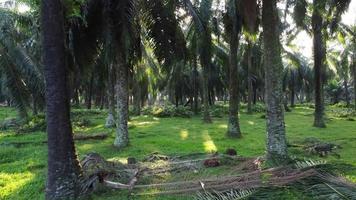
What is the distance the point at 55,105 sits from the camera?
886 centimetres

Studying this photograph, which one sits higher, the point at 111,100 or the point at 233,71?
the point at 233,71

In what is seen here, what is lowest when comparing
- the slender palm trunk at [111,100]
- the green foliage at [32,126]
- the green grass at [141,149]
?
the green grass at [141,149]

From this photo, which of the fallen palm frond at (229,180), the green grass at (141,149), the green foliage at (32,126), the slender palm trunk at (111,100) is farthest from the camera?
the slender palm trunk at (111,100)

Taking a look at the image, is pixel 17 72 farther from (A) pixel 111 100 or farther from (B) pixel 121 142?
(A) pixel 111 100

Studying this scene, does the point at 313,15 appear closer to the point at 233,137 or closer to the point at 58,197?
the point at 233,137

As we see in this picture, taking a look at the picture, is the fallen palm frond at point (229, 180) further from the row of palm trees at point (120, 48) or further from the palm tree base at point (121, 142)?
the palm tree base at point (121, 142)

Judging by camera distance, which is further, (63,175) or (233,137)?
(233,137)

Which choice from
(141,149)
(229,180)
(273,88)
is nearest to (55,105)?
A: (229,180)

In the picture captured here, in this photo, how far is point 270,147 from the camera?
38.7 ft

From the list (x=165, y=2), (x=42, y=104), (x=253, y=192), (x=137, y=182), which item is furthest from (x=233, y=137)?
(x=253, y=192)

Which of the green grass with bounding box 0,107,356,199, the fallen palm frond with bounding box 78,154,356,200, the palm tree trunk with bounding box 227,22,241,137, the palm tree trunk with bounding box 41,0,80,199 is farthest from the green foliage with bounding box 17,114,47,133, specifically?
the palm tree trunk with bounding box 41,0,80,199

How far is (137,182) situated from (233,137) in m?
11.0

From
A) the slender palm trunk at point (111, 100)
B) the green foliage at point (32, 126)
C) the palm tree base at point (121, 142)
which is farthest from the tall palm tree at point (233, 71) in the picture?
the green foliage at point (32, 126)

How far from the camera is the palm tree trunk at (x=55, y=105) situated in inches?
348
